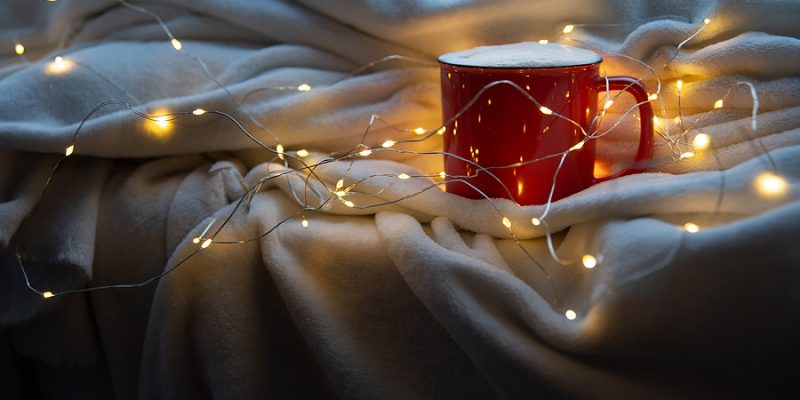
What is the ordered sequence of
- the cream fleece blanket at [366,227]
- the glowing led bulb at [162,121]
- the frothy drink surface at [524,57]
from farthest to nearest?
the glowing led bulb at [162,121]
the frothy drink surface at [524,57]
the cream fleece blanket at [366,227]

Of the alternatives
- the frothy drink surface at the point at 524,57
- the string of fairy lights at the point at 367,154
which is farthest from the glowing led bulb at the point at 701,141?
the frothy drink surface at the point at 524,57

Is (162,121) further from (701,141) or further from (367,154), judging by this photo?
(701,141)

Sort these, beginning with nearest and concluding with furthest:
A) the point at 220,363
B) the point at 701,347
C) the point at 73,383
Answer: the point at 701,347
the point at 220,363
the point at 73,383

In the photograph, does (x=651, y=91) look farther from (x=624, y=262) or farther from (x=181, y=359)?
(x=181, y=359)

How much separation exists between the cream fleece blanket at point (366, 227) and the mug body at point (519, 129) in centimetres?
3

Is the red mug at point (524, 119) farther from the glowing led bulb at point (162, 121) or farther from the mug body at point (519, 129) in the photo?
the glowing led bulb at point (162, 121)

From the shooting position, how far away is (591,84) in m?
0.59

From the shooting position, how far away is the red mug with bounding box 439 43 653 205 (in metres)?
0.57

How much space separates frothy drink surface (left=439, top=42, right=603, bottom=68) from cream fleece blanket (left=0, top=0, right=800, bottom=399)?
87 mm

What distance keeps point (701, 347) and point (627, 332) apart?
50 millimetres

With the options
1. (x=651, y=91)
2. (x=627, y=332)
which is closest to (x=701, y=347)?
(x=627, y=332)

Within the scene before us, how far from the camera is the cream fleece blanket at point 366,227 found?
46 cm

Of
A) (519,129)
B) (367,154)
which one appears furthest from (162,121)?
(519,129)

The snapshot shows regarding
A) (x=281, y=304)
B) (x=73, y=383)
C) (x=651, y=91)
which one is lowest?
(x=73, y=383)
